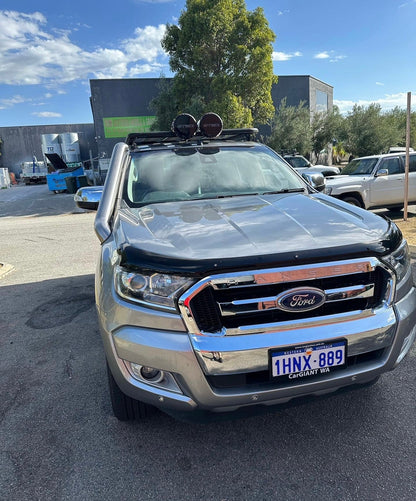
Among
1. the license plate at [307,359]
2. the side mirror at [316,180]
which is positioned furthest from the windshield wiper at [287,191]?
the license plate at [307,359]

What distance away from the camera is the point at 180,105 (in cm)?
2064

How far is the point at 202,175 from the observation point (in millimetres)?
3266

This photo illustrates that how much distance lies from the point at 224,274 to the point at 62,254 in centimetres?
631

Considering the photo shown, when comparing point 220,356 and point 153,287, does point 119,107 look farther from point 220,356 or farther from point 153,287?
point 220,356

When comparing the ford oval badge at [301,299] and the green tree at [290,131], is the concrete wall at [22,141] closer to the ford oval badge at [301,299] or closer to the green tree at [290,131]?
the green tree at [290,131]

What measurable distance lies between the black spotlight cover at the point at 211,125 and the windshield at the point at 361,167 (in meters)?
6.87

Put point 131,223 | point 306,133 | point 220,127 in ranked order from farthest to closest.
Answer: point 306,133
point 220,127
point 131,223

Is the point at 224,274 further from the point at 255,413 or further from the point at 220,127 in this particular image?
the point at 220,127

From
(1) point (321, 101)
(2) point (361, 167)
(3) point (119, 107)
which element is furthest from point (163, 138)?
(1) point (321, 101)

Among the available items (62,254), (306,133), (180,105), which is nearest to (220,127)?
(62,254)

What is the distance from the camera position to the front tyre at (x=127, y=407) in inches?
90.6

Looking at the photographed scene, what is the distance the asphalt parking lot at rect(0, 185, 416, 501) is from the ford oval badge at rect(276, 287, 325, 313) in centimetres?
71

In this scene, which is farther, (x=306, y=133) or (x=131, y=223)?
(x=306, y=133)

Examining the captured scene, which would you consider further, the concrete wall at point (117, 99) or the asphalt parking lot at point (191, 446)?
the concrete wall at point (117, 99)
